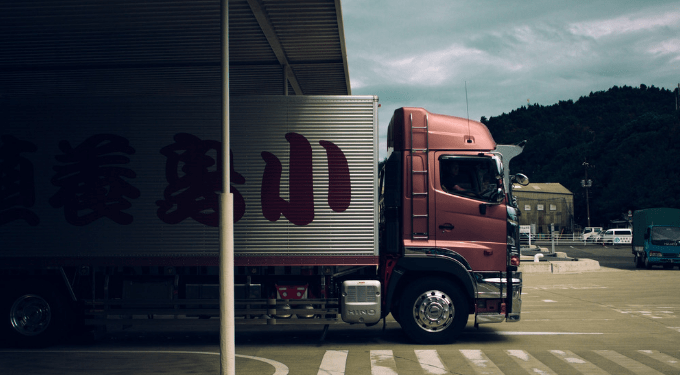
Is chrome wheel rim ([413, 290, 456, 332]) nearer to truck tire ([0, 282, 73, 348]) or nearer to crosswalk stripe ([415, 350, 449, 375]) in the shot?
crosswalk stripe ([415, 350, 449, 375])

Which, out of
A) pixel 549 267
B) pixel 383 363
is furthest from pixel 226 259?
pixel 549 267

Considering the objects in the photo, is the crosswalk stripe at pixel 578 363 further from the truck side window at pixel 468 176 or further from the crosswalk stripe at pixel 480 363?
the truck side window at pixel 468 176

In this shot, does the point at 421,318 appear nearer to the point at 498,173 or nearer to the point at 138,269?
the point at 498,173

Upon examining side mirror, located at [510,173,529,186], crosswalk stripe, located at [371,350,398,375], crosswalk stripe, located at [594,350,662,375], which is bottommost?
crosswalk stripe, located at [594,350,662,375]

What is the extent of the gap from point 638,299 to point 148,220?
14126 millimetres

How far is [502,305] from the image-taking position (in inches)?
399

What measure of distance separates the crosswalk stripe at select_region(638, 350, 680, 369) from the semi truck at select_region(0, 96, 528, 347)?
2012mm

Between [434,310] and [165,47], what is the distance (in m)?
7.32

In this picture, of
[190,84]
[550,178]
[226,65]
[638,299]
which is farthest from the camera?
[550,178]

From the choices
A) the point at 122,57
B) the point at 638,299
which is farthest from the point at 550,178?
the point at 122,57

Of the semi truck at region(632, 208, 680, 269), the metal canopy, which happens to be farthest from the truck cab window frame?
the semi truck at region(632, 208, 680, 269)

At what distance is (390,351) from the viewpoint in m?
9.77

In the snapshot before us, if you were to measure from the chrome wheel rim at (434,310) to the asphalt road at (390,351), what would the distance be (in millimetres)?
369

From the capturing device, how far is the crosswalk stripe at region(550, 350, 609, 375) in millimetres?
8242
